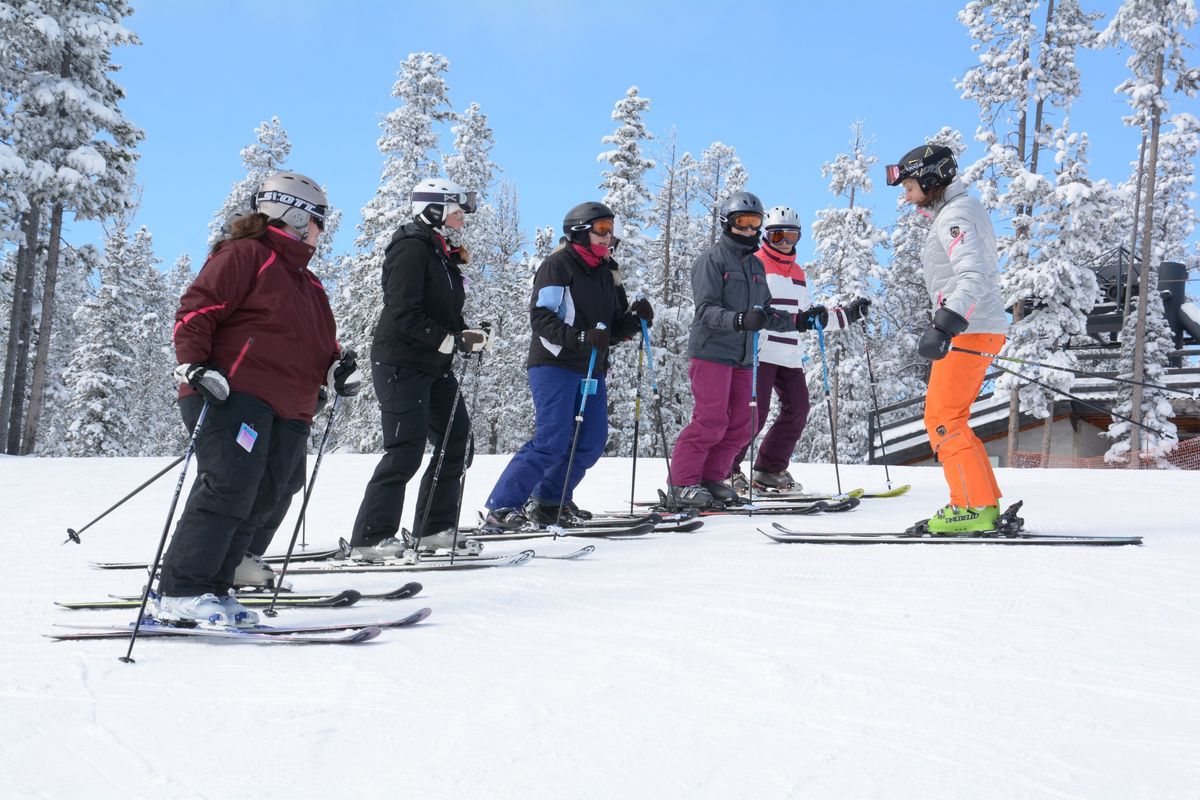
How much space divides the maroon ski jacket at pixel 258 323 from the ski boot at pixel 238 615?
815 millimetres

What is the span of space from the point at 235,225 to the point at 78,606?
5.89 ft

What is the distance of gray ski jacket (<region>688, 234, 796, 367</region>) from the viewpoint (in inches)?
307

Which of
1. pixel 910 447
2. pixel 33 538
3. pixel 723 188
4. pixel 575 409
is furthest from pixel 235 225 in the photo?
pixel 723 188

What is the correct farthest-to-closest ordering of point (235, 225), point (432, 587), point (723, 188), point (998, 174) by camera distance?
point (723, 188) < point (998, 174) < point (432, 587) < point (235, 225)

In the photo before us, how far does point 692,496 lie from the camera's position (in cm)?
794

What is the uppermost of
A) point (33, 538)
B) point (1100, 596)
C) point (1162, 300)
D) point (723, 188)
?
point (723, 188)

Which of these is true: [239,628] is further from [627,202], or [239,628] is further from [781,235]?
[627,202]

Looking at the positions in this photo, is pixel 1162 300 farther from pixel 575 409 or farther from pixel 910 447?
pixel 575 409

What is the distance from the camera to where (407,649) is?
11.5ft

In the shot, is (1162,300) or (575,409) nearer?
(575,409)

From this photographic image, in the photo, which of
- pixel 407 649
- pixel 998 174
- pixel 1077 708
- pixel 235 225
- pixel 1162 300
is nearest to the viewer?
pixel 1077 708

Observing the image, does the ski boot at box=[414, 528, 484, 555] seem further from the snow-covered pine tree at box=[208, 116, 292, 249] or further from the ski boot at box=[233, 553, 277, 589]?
the snow-covered pine tree at box=[208, 116, 292, 249]

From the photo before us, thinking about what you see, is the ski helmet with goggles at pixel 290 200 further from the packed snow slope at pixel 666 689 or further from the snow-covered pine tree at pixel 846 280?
the snow-covered pine tree at pixel 846 280

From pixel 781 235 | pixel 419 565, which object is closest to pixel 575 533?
pixel 419 565
